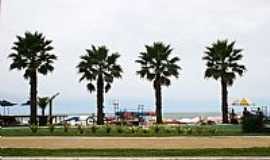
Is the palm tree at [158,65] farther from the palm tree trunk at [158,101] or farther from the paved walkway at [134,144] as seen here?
the paved walkway at [134,144]

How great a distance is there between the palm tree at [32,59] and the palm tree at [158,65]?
9.42 meters

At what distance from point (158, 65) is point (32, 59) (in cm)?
1296

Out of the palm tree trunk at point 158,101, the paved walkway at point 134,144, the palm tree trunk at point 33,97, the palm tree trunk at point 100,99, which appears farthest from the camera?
the palm tree trunk at point 158,101

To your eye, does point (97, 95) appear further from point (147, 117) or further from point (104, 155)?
point (104, 155)

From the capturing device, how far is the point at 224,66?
186 ft

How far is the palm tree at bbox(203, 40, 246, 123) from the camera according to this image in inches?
2217

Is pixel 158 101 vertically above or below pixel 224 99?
below

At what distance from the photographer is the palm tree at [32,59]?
5569 cm

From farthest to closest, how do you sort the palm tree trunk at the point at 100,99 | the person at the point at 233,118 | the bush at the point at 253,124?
the palm tree trunk at the point at 100,99 → the person at the point at 233,118 → the bush at the point at 253,124

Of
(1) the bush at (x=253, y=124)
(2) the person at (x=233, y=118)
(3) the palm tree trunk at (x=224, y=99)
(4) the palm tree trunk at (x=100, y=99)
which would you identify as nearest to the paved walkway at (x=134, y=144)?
(1) the bush at (x=253, y=124)

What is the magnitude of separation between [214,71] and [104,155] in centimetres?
4101

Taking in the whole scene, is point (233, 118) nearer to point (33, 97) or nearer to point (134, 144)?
point (33, 97)

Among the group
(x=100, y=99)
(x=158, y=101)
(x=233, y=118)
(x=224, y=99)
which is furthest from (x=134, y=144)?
(x=233, y=118)

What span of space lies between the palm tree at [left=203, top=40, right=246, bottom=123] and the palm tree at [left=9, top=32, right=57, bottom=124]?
16.1m
